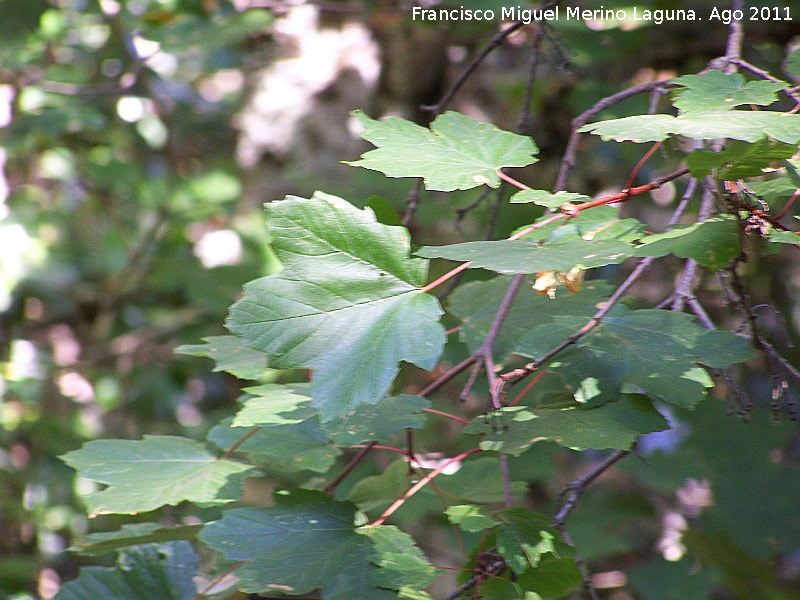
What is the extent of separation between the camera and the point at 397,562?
0.78 metres

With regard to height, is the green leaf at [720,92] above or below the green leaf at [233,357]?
above

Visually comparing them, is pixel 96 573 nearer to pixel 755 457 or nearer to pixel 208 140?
pixel 755 457

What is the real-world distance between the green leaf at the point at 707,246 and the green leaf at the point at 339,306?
0.23m

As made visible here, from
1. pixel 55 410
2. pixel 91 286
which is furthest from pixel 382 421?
pixel 91 286

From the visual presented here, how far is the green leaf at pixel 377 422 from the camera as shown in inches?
33.3

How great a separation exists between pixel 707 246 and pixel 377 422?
1.37ft

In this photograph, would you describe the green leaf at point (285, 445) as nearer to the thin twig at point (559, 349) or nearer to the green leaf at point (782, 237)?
the thin twig at point (559, 349)

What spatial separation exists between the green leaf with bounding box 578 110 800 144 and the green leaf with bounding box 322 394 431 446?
0.38 m

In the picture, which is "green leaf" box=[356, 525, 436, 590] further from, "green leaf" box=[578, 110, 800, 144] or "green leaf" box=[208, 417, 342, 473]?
"green leaf" box=[578, 110, 800, 144]

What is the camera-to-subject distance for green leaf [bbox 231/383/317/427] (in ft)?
2.78

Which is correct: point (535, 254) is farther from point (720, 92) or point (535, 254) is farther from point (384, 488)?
point (384, 488)

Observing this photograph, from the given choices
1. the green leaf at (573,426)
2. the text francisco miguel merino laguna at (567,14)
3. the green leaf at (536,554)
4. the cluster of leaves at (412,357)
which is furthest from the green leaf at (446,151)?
the text francisco miguel merino laguna at (567,14)

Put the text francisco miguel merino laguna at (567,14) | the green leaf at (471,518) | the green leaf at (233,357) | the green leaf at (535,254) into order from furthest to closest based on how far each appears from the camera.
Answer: the text francisco miguel merino laguna at (567,14) < the green leaf at (233,357) < the green leaf at (471,518) < the green leaf at (535,254)

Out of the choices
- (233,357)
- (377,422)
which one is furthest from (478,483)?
(233,357)
